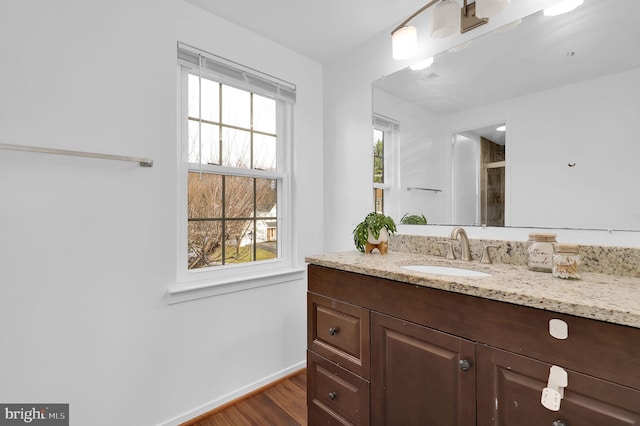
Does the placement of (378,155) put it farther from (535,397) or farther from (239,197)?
(535,397)

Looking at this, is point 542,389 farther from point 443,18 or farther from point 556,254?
point 443,18

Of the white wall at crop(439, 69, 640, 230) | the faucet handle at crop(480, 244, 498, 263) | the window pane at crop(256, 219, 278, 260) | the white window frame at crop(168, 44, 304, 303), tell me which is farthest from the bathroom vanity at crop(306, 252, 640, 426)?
the window pane at crop(256, 219, 278, 260)

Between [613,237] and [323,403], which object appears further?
[323,403]

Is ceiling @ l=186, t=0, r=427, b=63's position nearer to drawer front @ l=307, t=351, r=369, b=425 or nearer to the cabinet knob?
the cabinet knob

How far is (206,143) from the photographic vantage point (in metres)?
1.95

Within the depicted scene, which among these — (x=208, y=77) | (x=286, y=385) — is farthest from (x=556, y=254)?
(x=208, y=77)

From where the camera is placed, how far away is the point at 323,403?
1500 millimetres

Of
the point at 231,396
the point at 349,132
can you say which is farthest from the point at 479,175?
the point at 231,396

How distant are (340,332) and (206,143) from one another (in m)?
1.42

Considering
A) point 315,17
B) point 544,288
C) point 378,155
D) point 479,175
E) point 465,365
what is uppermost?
point 315,17

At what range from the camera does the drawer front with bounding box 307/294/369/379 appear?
1.30 meters

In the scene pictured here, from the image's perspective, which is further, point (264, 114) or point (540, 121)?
point (264, 114)

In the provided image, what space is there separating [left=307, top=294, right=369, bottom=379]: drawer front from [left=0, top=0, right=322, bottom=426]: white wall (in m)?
0.69

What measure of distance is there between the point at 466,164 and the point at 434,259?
544 millimetres
